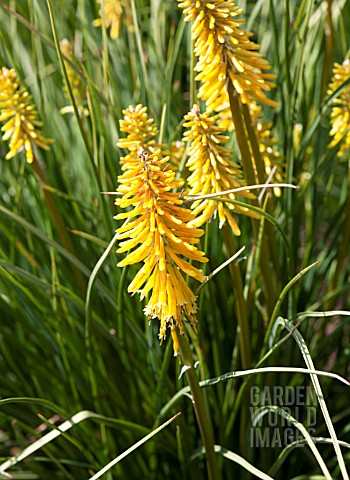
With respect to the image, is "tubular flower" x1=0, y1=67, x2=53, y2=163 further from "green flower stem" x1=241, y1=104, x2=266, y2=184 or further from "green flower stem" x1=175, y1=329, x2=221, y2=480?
"green flower stem" x1=175, y1=329, x2=221, y2=480

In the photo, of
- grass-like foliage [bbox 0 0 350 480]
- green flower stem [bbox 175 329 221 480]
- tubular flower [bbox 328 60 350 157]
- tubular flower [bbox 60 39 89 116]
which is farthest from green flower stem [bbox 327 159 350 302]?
A: tubular flower [bbox 60 39 89 116]

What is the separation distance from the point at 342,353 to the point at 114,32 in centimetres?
150

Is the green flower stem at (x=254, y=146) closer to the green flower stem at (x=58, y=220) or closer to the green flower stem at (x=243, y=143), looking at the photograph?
the green flower stem at (x=243, y=143)

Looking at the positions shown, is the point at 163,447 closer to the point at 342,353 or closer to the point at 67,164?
the point at 342,353

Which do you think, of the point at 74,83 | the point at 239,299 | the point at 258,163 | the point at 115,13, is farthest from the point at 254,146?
the point at 115,13

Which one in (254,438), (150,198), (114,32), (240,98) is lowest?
(254,438)

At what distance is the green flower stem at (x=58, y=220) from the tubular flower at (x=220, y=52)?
614 millimetres

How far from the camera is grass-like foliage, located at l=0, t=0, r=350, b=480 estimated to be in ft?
5.14

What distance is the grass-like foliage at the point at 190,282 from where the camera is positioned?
157 cm

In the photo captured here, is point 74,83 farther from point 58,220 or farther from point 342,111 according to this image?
point 342,111

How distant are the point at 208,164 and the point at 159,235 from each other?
0.97 feet

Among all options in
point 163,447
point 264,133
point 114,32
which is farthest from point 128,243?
point 114,32

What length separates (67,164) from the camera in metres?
2.73

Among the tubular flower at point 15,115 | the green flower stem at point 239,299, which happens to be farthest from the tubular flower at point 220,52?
the tubular flower at point 15,115
